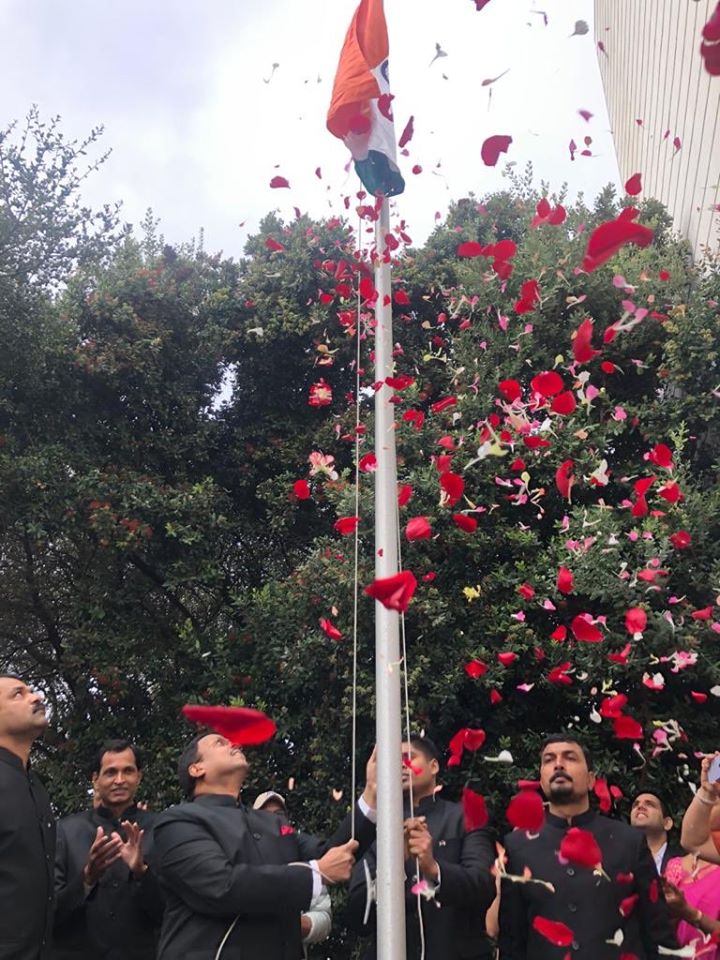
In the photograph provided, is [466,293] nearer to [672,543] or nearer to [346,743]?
[672,543]

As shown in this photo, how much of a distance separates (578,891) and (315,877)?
3.32 feet

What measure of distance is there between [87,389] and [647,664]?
5252 mm

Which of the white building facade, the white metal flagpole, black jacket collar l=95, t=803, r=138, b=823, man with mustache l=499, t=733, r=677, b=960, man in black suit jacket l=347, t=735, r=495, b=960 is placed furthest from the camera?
the white building facade

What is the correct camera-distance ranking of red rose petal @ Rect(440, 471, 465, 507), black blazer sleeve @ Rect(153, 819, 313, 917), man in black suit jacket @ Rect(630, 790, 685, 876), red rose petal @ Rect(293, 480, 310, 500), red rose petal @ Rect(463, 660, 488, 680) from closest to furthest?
black blazer sleeve @ Rect(153, 819, 313, 917) → man in black suit jacket @ Rect(630, 790, 685, 876) → red rose petal @ Rect(463, 660, 488, 680) → red rose petal @ Rect(440, 471, 465, 507) → red rose petal @ Rect(293, 480, 310, 500)

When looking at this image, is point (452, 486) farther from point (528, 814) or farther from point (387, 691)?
point (387, 691)

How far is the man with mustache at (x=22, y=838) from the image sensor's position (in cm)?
304

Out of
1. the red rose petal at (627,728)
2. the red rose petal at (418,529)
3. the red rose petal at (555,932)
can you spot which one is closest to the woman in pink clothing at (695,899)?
the red rose petal at (555,932)

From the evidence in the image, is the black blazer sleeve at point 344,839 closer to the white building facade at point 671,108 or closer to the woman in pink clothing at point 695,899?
the woman in pink clothing at point 695,899

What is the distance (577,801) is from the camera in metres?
3.71

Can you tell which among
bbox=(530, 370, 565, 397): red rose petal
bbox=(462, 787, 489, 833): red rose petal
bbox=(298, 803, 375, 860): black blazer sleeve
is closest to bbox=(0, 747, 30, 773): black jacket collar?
bbox=(298, 803, 375, 860): black blazer sleeve

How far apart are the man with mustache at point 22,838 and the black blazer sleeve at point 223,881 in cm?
41

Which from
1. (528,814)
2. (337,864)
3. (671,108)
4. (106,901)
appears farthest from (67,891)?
(671,108)

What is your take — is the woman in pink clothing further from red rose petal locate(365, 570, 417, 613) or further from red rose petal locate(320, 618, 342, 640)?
red rose petal locate(320, 618, 342, 640)

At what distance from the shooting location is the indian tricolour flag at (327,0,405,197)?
4629mm
